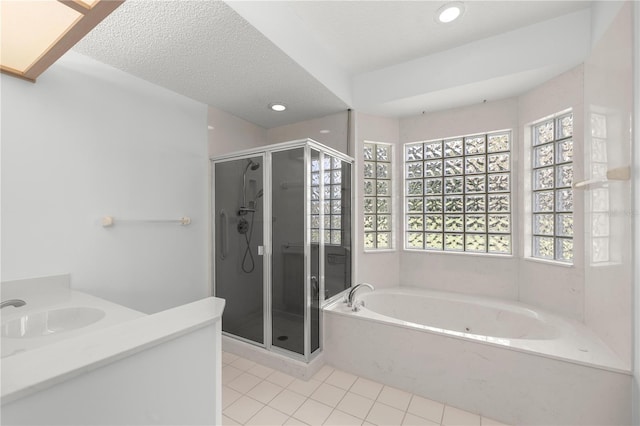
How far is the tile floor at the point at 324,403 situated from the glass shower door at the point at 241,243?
44 centimetres

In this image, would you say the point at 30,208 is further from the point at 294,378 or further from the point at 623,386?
the point at 623,386

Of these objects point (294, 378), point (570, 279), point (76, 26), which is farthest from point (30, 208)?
point (570, 279)

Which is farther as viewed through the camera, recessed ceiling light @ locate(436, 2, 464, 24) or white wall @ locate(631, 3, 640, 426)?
recessed ceiling light @ locate(436, 2, 464, 24)

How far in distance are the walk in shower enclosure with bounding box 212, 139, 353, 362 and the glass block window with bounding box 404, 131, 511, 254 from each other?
2.88 ft

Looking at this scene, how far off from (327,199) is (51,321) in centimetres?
187

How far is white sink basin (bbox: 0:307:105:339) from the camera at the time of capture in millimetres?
1186

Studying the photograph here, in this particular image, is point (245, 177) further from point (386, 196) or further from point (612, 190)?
point (612, 190)

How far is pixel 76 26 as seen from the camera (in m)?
1.11

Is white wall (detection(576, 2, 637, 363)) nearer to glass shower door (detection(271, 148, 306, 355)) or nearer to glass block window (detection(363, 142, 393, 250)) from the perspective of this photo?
glass block window (detection(363, 142, 393, 250))

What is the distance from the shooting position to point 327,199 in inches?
96.0

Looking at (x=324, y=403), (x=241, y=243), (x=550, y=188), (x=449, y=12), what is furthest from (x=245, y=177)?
(x=550, y=188)

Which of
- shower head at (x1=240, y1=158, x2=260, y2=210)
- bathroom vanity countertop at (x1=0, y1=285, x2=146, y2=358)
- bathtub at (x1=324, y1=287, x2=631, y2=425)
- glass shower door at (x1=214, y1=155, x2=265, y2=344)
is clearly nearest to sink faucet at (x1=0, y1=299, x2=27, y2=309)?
bathroom vanity countertop at (x1=0, y1=285, x2=146, y2=358)

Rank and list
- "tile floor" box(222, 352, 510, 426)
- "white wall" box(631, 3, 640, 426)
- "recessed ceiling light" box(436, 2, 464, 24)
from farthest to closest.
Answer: "recessed ceiling light" box(436, 2, 464, 24)
"tile floor" box(222, 352, 510, 426)
"white wall" box(631, 3, 640, 426)

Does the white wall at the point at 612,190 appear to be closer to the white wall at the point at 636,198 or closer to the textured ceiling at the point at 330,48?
the white wall at the point at 636,198
